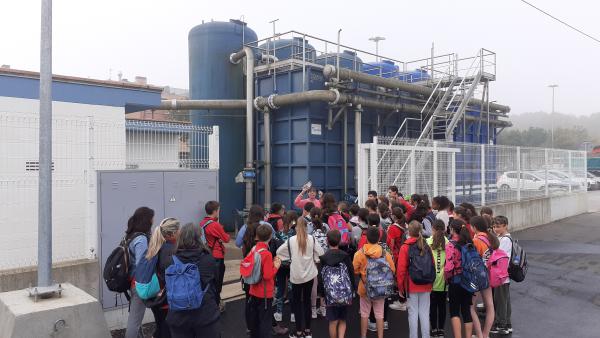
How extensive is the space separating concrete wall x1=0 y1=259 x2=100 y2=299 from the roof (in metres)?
3.56

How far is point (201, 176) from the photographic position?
753 cm

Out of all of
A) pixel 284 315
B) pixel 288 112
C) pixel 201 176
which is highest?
pixel 288 112

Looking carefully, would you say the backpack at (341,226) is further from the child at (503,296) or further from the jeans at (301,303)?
the child at (503,296)

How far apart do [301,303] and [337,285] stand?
692mm

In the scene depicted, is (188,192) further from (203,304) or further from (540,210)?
(540,210)

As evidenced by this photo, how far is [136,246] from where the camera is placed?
15.3 ft

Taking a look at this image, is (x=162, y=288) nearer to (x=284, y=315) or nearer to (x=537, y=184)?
(x=284, y=315)

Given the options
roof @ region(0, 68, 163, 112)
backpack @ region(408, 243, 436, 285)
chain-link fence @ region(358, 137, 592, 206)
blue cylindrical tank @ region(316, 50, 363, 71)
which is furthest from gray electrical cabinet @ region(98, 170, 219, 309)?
blue cylindrical tank @ region(316, 50, 363, 71)

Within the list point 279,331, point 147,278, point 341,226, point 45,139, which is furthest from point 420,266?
point 45,139

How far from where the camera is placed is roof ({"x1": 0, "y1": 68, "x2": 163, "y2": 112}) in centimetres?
810

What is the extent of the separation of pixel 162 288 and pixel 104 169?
2979 mm

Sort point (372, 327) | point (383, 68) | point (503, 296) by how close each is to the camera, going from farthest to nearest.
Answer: point (383, 68) → point (372, 327) → point (503, 296)

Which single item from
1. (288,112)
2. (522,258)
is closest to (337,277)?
(522,258)

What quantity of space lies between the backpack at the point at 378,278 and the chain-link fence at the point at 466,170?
4936mm
